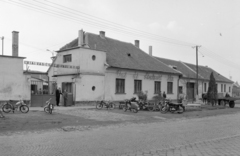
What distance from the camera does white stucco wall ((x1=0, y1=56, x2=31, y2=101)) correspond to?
18.7m

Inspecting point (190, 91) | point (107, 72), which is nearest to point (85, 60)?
point (107, 72)

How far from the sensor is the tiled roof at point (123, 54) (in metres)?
27.5

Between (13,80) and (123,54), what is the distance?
14.8m

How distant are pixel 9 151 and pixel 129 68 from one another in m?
21.2

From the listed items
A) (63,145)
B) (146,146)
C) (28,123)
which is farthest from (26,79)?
(146,146)

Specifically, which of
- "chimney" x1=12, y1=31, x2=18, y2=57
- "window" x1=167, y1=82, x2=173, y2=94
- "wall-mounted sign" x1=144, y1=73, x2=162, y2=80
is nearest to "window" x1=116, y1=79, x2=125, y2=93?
"wall-mounted sign" x1=144, y1=73, x2=162, y2=80

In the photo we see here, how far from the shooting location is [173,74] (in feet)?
112

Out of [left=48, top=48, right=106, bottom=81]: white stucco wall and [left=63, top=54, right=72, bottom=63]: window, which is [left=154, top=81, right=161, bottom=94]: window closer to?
[left=48, top=48, right=106, bottom=81]: white stucco wall

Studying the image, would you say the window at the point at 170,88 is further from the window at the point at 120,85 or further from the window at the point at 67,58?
the window at the point at 67,58

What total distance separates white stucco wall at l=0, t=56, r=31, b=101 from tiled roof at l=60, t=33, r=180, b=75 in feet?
28.5

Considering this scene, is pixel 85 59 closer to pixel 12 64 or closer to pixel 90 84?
pixel 90 84

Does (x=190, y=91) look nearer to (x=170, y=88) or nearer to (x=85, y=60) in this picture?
(x=170, y=88)

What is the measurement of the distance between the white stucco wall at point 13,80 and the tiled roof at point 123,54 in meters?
8.67

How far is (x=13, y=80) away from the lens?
62.6 feet
